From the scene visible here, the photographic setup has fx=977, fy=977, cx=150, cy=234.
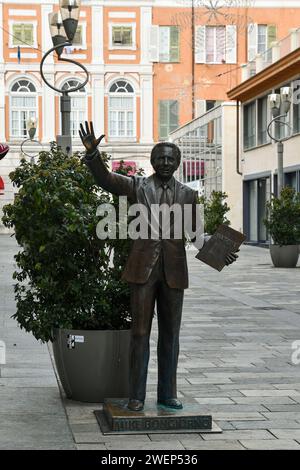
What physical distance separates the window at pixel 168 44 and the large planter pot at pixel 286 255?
33010mm

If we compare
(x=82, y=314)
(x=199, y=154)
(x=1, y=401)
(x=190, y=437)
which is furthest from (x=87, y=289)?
(x=199, y=154)

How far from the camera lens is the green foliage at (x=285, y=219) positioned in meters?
24.8

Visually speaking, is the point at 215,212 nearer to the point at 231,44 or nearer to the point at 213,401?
the point at 231,44

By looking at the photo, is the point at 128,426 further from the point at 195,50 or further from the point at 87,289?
the point at 195,50

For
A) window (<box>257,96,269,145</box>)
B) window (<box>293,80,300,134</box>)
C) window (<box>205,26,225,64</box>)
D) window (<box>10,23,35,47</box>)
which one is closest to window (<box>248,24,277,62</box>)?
window (<box>205,26,225,64</box>)

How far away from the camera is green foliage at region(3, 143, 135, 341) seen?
736 cm

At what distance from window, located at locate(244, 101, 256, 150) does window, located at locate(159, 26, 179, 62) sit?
55.1ft

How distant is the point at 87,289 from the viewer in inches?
291

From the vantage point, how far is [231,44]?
181 ft

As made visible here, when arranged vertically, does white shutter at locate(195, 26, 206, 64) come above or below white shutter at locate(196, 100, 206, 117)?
above

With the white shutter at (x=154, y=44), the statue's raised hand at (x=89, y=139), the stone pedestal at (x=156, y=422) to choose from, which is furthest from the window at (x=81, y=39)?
the stone pedestal at (x=156, y=422)

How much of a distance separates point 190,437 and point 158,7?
5118 cm

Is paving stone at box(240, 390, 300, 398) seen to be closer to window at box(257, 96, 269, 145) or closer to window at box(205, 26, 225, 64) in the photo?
window at box(257, 96, 269, 145)

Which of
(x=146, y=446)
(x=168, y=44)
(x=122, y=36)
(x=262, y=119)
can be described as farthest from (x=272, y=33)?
(x=146, y=446)
